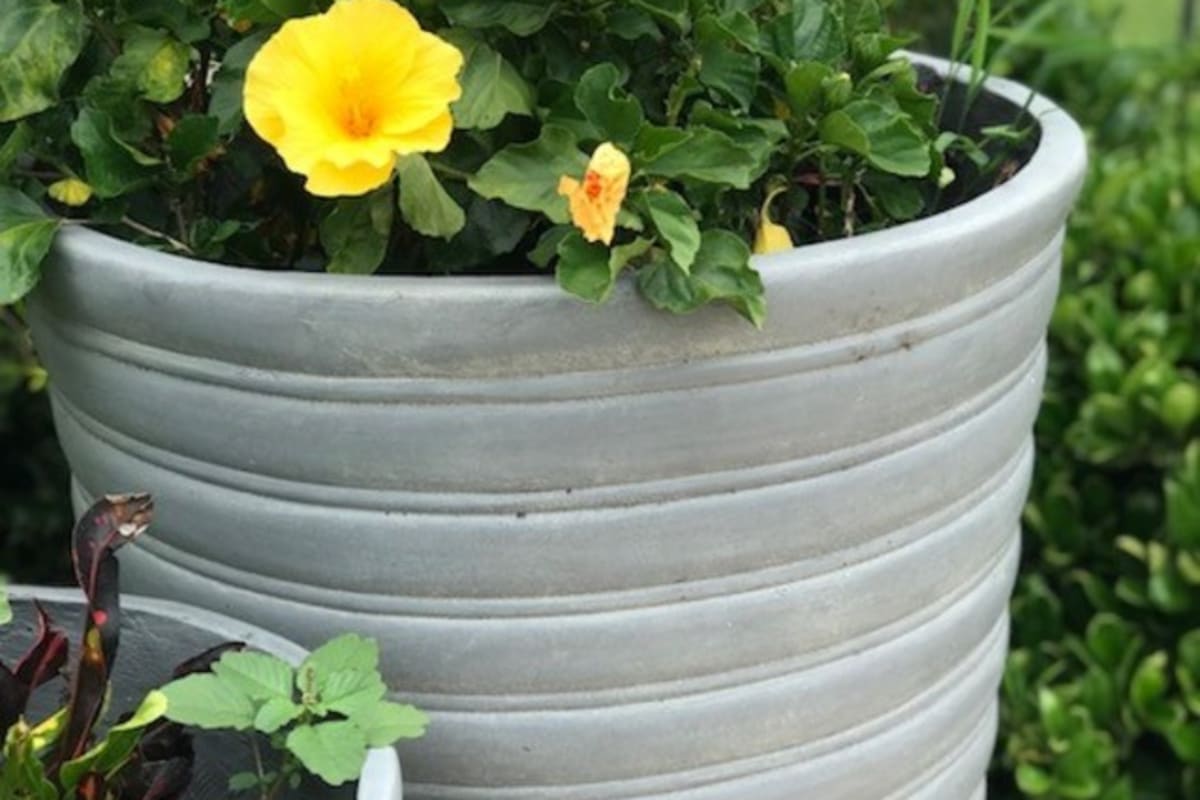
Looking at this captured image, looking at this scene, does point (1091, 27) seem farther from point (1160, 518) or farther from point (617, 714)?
point (617, 714)

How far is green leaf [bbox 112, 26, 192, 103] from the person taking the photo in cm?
97

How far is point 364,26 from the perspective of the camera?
87 cm

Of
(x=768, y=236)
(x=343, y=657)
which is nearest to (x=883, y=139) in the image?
(x=768, y=236)

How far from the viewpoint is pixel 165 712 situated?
0.83 meters

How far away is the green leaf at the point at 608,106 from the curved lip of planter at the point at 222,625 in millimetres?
312

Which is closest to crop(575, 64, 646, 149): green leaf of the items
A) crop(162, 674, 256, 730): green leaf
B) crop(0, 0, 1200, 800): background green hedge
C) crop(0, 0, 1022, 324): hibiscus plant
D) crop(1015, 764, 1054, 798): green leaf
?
crop(0, 0, 1022, 324): hibiscus plant

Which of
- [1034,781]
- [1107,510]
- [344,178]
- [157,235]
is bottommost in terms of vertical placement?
[1034,781]

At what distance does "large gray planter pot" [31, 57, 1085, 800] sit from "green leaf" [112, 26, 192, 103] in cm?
9

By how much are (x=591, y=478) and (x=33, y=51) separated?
15.6 inches

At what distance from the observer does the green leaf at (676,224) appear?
85 cm

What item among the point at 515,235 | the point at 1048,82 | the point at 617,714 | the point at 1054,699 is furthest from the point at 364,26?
the point at 1048,82

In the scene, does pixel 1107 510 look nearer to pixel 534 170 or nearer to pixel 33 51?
pixel 534 170

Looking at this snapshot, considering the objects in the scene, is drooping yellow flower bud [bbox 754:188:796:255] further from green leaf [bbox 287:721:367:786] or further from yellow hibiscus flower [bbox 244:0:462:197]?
green leaf [bbox 287:721:367:786]

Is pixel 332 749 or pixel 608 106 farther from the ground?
pixel 608 106
